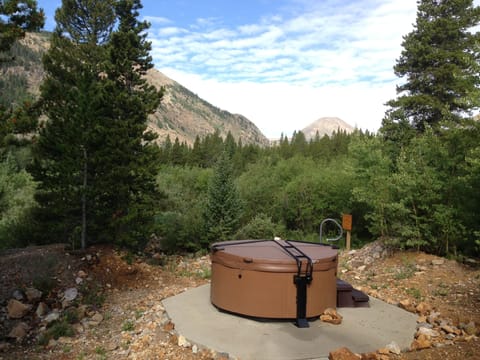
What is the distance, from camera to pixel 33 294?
9.09 metres

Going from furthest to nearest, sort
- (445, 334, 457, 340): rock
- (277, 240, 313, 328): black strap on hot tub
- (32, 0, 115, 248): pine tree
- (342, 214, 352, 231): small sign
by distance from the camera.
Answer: (342, 214, 352, 231): small sign → (32, 0, 115, 248): pine tree → (277, 240, 313, 328): black strap on hot tub → (445, 334, 457, 340): rock

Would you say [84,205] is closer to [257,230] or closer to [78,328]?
[78,328]

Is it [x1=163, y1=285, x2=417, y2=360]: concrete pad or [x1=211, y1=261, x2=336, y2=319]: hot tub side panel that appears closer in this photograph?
[x1=163, y1=285, x2=417, y2=360]: concrete pad

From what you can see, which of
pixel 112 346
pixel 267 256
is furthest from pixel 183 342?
pixel 267 256

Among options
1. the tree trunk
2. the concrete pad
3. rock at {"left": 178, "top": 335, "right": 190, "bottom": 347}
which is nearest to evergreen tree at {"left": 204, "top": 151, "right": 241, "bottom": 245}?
the tree trunk

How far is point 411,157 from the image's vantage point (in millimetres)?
11141

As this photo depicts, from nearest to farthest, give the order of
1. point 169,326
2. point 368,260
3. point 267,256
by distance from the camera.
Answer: point 169,326, point 267,256, point 368,260

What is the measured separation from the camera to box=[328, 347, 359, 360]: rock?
195 inches

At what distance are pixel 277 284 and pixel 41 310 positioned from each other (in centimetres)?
610

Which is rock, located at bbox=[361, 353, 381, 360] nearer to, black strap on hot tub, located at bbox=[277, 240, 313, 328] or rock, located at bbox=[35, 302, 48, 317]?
black strap on hot tub, located at bbox=[277, 240, 313, 328]

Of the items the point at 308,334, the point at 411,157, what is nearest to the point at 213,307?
the point at 308,334

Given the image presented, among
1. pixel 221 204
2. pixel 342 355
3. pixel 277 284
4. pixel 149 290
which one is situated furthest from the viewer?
pixel 221 204

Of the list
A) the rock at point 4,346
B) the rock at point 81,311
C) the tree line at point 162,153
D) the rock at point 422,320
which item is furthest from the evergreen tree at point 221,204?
the rock at point 422,320

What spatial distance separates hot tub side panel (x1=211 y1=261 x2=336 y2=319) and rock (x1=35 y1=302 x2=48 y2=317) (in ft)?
15.8
